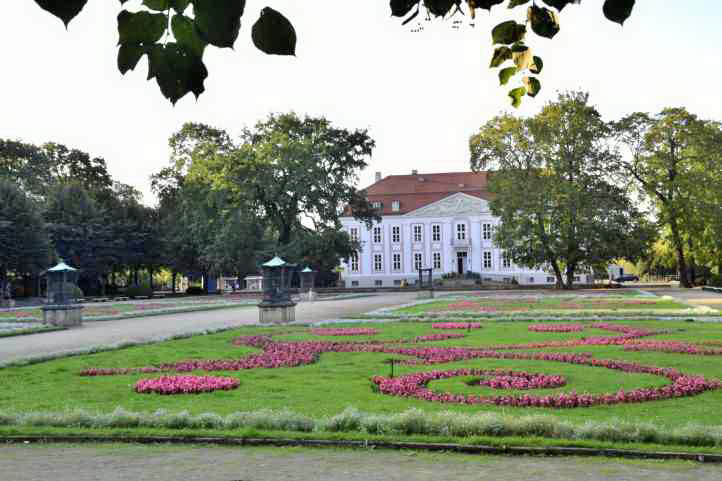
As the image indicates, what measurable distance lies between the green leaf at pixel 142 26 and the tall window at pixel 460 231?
260 feet

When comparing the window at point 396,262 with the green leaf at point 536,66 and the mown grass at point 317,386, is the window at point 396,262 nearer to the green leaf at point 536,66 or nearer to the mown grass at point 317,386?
the mown grass at point 317,386

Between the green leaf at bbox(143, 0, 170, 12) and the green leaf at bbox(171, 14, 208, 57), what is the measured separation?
35 mm

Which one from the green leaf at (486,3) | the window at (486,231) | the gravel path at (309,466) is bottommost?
the gravel path at (309,466)

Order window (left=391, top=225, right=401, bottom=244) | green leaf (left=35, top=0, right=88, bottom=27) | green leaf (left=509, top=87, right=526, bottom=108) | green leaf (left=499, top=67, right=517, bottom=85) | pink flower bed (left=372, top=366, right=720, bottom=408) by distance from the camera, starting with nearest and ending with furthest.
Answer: green leaf (left=35, top=0, right=88, bottom=27) < green leaf (left=499, top=67, right=517, bottom=85) < green leaf (left=509, top=87, right=526, bottom=108) < pink flower bed (left=372, top=366, right=720, bottom=408) < window (left=391, top=225, right=401, bottom=244)

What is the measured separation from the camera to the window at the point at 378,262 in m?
82.6

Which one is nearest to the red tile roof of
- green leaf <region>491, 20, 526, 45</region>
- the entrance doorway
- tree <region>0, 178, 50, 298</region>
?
the entrance doorway

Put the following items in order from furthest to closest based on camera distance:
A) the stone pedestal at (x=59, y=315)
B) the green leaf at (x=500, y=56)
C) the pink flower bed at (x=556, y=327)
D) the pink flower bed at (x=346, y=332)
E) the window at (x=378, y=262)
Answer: the window at (x=378, y=262) < the stone pedestal at (x=59, y=315) < the pink flower bed at (x=346, y=332) < the pink flower bed at (x=556, y=327) < the green leaf at (x=500, y=56)

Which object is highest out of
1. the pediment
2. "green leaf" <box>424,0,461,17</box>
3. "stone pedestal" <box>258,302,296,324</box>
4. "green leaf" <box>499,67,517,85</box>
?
the pediment

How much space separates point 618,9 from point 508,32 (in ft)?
1.99

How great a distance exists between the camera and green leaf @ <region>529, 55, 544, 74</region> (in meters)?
2.80

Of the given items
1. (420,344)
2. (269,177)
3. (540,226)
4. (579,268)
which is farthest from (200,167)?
(420,344)

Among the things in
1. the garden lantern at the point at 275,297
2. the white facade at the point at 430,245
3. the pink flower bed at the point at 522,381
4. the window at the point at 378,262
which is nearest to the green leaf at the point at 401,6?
the pink flower bed at the point at 522,381

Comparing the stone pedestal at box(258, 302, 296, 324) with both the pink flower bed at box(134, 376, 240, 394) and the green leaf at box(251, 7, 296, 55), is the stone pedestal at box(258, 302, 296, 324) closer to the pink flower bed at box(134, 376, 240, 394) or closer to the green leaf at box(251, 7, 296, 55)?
the pink flower bed at box(134, 376, 240, 394)

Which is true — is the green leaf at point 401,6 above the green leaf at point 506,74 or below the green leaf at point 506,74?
above
